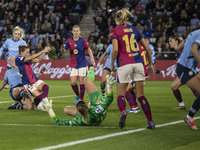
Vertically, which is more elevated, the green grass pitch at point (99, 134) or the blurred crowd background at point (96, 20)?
the blurred crowd background at point (96, 20)

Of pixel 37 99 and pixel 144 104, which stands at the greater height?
pixel 144 104

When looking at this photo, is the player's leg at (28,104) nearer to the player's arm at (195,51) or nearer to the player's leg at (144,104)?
the player's leg at (144,104)

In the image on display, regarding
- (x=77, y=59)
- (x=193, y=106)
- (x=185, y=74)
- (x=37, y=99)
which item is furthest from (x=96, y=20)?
(x=193, y=106)

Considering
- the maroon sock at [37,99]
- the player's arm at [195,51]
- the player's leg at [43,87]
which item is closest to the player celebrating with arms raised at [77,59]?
the player's leg at [43,87]

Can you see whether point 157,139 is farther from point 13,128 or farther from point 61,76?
point 61,76

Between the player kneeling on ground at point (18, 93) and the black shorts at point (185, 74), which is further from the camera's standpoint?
the player kneeling on ground at point (18, 93)

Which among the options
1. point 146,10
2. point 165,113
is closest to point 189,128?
point 165,113

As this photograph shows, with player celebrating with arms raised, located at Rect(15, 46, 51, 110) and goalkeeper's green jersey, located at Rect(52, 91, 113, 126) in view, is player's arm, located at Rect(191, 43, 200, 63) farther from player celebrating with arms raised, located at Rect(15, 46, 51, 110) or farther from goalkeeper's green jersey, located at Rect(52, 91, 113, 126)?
player celebrating with arms raised, located at Rect(15, 46, 51, 110)

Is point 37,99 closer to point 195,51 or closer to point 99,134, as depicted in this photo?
point 99,134

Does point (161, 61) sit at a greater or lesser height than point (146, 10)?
lesser

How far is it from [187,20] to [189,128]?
21.6 m

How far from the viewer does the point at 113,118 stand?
10.7m

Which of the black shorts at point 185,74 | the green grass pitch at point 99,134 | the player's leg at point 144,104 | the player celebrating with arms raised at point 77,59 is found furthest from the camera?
the player celebrating with arms raised at point 77,59

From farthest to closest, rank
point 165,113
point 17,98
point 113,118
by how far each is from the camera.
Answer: point 17,98 → point 165,113 → point 113,118
